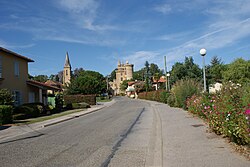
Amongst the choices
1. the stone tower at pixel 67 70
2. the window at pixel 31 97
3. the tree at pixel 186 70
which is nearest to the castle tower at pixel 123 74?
the stone tower at pixel 67 70

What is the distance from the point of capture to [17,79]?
2488 cm

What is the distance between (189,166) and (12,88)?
21.8 meters

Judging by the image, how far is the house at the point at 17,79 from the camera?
22594 millimetres

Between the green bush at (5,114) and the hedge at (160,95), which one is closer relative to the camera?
the green bush at (5,114)

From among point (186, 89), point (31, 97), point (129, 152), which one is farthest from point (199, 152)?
point (31, 97)

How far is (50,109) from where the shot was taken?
26.7 m

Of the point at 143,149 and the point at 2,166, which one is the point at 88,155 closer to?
the point at 143,149

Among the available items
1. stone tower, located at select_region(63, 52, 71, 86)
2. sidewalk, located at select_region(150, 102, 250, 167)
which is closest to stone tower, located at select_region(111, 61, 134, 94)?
stone tower, located at select_region(63, 52, 71, 86)

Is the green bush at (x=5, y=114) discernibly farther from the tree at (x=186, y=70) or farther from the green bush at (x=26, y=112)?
the tree at (x=186, y=70)

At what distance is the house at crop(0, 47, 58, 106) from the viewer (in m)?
22.6

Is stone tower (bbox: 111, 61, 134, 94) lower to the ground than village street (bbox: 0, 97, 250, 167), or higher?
higher

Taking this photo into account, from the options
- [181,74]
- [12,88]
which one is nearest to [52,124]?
[12,88]

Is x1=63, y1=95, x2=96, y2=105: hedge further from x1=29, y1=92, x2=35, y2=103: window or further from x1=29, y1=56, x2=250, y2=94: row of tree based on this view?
x1=29, y1=92, x2=35, y2=103: window

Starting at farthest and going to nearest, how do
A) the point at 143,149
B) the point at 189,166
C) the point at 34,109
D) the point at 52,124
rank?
the point at 34,109, the point at 52,124, the point at 143,149, the point at 189,166
